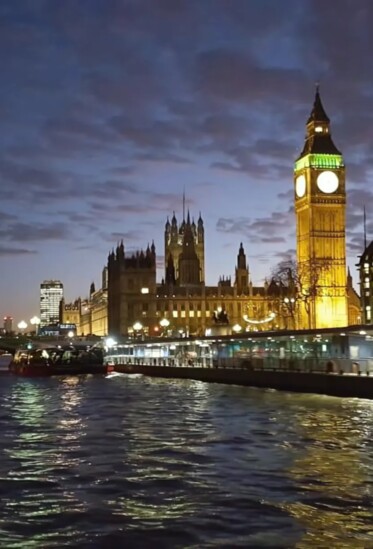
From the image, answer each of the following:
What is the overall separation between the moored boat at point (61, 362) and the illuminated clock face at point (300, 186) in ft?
168

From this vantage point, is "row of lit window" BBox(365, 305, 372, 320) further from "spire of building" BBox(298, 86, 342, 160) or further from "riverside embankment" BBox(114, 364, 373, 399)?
"riverside embankment" BBox(114, 364, 373, 399)

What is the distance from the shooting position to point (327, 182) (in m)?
141

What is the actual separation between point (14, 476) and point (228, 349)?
210ft

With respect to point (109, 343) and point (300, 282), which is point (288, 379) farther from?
point (109, 343)

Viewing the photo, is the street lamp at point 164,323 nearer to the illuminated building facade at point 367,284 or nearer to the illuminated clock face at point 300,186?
the illuminated clock face at point 300,186

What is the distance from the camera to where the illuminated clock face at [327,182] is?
141 metres

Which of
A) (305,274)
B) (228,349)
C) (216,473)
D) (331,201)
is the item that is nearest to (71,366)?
(228,349)

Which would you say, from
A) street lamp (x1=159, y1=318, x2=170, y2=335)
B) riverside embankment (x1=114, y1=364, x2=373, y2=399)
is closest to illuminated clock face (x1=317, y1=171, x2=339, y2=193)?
street lamp (x1=159, y1=318, x2=170, y2=335)

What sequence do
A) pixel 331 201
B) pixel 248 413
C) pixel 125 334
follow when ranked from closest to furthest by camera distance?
pixel 248 413
pixel 331 201
pixel 125 334

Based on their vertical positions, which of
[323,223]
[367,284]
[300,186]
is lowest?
[367,284]

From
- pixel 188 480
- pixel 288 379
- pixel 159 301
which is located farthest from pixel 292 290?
pixel 188 480

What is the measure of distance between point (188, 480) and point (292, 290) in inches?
3640

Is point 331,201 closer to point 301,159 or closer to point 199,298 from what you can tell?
point 301,159

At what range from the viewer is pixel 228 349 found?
85250mm
